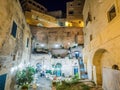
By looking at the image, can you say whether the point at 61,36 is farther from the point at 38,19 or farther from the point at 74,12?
the point at 74,12

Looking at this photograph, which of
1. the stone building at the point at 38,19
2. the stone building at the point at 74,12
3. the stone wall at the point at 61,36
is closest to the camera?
the stone wall at the point at 61,36

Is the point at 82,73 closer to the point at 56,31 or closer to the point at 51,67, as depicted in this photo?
the point at 51,67

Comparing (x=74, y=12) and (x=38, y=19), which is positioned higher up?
(x=74, y=12)

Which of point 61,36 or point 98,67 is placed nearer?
point 98,67

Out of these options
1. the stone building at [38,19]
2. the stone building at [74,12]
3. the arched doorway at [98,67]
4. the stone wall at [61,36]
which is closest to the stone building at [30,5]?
the stone building at [38,19]

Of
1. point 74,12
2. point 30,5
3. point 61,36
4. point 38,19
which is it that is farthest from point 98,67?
point 30,5

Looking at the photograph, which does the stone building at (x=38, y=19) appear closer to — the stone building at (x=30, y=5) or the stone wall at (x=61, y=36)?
the stone building at (x=30, y=5)

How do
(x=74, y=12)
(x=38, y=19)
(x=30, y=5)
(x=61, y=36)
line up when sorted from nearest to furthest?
(x=61, y=36), (x=38, y=19), (x=30, y=5), (x=74, y=12)

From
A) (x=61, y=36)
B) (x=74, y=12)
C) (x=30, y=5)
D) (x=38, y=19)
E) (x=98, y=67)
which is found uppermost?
(x=30, y=5)

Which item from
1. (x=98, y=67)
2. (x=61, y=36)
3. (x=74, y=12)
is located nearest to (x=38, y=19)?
(x=61, y=36)

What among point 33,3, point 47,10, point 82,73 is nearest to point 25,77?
point 82,73

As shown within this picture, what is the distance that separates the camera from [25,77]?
509 inches

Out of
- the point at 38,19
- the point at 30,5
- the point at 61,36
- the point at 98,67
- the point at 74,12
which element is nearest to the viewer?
the point at 98,67

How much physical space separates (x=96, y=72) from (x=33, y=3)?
30.0 meters
